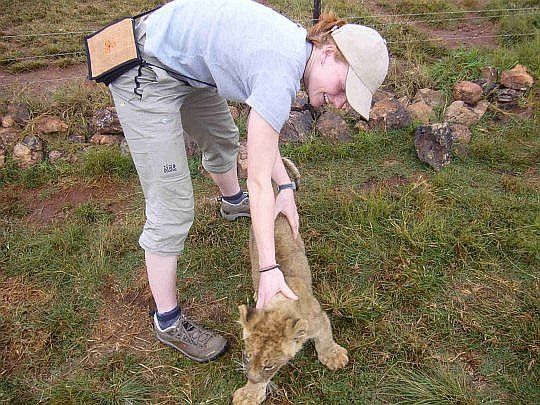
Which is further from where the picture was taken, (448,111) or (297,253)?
(448,111)

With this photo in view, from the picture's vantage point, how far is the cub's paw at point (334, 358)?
3115mm

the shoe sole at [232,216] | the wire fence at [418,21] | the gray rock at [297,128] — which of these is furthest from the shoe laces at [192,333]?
the wire fence at [418,21]

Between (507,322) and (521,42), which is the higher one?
(521,42)

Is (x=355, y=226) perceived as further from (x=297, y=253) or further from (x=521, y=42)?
(x=521, y=42)

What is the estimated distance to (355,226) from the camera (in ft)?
13.4

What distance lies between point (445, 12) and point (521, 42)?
1.35 m

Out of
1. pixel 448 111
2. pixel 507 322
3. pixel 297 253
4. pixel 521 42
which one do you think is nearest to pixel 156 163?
pixel 297 253

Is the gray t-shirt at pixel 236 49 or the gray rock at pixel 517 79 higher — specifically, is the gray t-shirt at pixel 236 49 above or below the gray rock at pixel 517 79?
above

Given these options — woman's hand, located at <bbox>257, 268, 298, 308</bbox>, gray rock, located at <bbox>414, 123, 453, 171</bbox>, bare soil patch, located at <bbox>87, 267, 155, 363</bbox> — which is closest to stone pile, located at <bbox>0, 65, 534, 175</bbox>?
gray rock, located at <bbox>414, 123, 453, 171</bbox>

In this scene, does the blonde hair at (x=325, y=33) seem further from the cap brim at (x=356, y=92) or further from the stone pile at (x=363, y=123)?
the stone pile at (x=363, y=123)

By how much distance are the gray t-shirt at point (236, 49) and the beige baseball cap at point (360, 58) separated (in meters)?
0.18

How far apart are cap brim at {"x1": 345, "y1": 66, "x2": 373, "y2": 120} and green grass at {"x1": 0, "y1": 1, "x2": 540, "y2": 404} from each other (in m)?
1.61

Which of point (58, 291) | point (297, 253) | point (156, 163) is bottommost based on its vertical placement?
point (58, 291)

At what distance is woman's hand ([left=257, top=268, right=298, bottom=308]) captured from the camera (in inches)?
93.4
